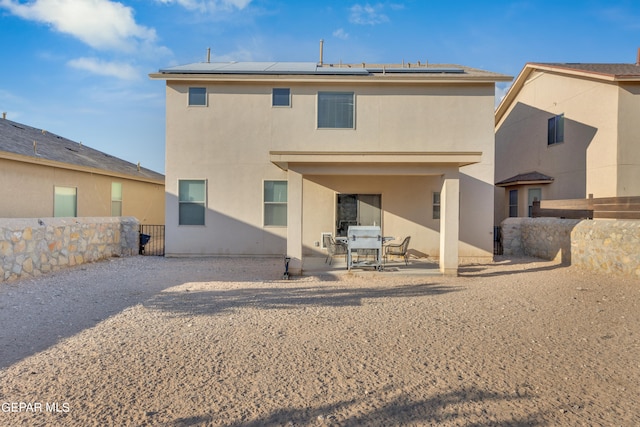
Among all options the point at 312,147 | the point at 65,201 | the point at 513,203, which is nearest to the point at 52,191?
the point at 65,201

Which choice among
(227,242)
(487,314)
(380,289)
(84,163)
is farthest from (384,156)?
(84,163)

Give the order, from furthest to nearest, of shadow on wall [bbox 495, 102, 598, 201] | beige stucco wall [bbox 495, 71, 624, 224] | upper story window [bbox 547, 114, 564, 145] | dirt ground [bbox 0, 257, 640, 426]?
upper story window [bbox 547, 114, 564, 145] → shadow on wall [bbox 495, 102, 598, 201] → beige stucco wall [bbox 495, 71, 624, 224] → dirt ground [bbox 0, 257, 640, 426]

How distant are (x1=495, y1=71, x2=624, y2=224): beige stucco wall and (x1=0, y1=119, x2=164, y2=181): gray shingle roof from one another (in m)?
18.3

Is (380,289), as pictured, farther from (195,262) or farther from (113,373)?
(195,262)

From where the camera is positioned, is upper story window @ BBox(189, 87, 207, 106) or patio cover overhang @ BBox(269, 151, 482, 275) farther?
upper story window @ BBox(189, 87, 207, 106)

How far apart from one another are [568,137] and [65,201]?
19.7 meters

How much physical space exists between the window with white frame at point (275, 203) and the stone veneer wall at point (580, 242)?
819 centimetres

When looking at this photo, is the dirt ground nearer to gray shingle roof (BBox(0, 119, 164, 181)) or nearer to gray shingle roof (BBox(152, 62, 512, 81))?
gray shingle roof (BBox(0, 119, 164, 181))

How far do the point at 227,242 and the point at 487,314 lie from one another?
856 centimetres

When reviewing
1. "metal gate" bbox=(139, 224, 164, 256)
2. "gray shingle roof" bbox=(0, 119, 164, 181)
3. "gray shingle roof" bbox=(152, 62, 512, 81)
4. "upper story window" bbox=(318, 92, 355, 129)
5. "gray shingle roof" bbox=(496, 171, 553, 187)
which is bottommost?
"metal gate" bbox=(139, 224, 164, 256)

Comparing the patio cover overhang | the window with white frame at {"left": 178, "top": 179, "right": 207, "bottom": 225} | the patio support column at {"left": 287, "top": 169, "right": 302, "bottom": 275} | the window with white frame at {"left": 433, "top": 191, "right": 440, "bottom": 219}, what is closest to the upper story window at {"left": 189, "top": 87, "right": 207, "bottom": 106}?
the window with white frame at {"left": 178, "top": 179, "right": 207, "bottom": 225}

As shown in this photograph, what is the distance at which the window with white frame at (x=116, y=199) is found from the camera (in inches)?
619

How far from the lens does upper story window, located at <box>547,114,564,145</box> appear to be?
1482 cm

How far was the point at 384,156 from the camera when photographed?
8609 mm
